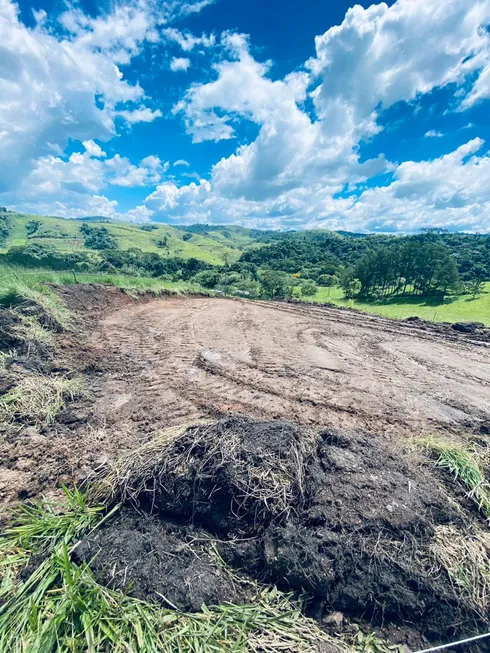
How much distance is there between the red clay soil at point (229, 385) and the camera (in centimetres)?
387

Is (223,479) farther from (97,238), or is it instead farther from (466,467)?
(97,238)

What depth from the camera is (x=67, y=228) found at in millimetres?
115000

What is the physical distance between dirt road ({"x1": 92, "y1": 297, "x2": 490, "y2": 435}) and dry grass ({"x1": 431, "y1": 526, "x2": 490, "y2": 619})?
2.06 m

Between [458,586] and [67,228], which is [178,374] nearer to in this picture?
[458,586]

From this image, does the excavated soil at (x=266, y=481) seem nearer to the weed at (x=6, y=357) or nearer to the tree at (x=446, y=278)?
the weed at (x=6, y=357)

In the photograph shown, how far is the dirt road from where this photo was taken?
491cm

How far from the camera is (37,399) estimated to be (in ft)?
14.8

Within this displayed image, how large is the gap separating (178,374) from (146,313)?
657cm

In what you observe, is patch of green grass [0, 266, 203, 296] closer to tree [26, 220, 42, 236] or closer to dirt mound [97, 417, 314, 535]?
dirt mound [97, 417, 314, 535]

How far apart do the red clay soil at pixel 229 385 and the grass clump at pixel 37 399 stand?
9.3 inches

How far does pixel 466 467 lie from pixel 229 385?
384 cm

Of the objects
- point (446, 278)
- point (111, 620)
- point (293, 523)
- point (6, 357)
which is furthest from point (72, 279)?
point (446, 278)

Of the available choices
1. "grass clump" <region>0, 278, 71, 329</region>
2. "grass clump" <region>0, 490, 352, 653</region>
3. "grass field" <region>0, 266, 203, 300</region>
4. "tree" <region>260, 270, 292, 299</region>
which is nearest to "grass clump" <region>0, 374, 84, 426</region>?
"grass clump" <region>0, 490, 352, 653</region>

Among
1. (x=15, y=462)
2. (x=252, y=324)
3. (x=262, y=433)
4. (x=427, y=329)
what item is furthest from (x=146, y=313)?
(x=427, y=329)
